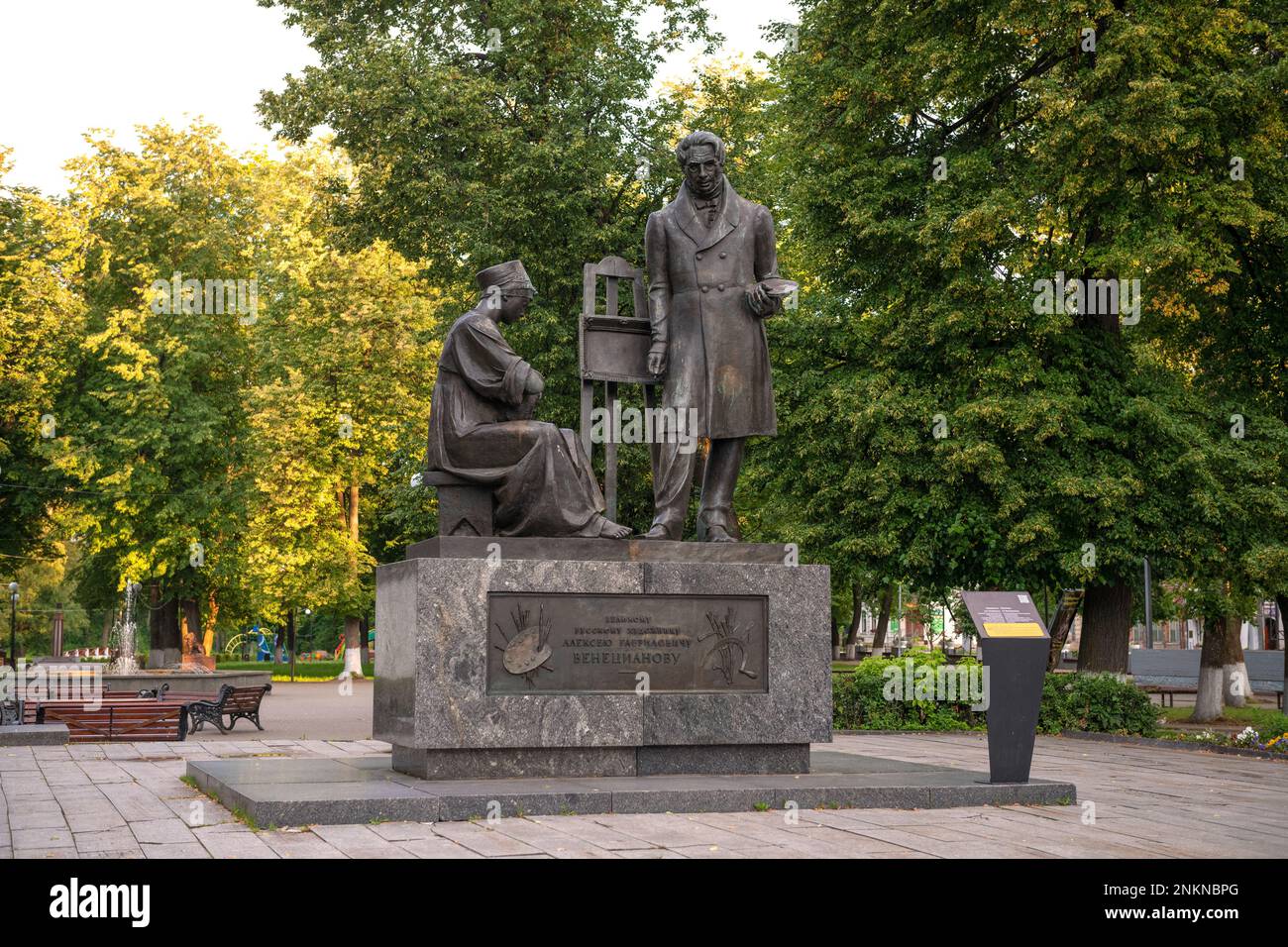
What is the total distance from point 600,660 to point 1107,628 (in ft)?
49.9

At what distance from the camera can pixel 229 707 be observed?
21562 millimetres

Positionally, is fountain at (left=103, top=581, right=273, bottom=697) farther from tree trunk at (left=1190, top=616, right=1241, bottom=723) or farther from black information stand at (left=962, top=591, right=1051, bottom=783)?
black information stand at (left=962, top=591, right=1051, bottom=783)

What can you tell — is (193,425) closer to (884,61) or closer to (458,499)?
(884,61)

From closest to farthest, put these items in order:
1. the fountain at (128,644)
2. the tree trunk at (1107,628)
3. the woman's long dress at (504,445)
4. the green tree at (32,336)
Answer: the woman's long dress at (504,445) < the tree trunk at (1107,628) < the fountain at (128,644) < the green tree at (32,336)

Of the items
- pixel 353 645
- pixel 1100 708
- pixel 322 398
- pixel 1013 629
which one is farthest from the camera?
pixel 353 645

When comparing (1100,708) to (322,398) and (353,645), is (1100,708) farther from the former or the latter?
(353,645)

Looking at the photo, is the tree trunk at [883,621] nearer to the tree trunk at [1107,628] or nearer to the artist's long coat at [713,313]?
the tree trunk at [1107,628]

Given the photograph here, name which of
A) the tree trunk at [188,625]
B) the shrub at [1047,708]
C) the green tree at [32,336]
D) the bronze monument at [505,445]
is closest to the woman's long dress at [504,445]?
the bronze monument at [505,445]

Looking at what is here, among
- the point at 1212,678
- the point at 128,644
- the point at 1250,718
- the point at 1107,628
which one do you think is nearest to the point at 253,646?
the point at 128,644

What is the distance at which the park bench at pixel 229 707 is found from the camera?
68.2ft

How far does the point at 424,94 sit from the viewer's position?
27438mm

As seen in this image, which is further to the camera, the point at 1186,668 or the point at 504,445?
the point at 1186,668

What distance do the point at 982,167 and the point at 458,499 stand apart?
576 inches

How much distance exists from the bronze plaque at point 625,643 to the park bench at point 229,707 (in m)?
12.5
